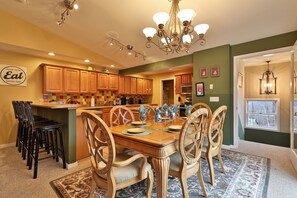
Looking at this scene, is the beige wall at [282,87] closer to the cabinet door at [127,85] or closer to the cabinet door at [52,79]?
the cabinet door at [127,85]

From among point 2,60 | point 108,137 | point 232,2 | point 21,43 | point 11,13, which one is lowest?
point 108,137

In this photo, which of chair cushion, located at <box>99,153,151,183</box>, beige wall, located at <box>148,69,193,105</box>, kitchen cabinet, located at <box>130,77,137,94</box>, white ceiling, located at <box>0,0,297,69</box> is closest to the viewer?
chair cushion, located at <box>99,153,151,183</box>

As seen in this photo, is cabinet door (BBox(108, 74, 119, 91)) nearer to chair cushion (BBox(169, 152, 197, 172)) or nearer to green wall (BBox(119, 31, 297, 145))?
green wall (BBox(119, 31, 297, 145))

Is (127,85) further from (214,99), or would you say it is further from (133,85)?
(214,99)

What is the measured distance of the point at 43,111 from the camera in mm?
3301

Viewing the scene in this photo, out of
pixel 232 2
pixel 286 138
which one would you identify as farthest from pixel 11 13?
pixel 286 138

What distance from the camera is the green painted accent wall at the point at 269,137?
4414mm

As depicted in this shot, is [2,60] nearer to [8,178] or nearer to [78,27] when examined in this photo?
[78,27]

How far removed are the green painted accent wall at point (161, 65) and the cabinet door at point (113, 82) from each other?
0.62m

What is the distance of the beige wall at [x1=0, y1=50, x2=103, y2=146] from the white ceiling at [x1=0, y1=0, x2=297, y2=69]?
3.50 feet

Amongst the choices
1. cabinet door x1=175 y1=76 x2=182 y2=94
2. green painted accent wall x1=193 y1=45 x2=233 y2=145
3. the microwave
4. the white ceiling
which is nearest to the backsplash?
the white ceiling

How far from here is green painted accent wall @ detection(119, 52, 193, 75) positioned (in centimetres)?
414

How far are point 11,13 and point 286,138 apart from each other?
25.8 ft

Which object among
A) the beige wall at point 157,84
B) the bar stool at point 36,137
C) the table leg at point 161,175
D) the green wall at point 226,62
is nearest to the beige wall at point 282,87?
the green wall at point 226,62
